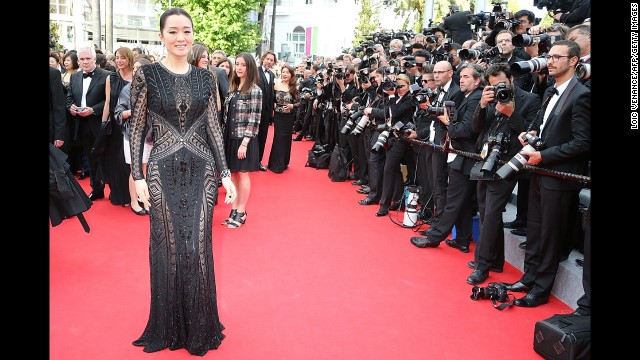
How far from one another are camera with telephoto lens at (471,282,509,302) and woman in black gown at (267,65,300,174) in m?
5.54

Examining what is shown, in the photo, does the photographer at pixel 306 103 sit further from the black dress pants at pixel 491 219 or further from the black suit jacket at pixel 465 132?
the black dress pants at pixel 491 219

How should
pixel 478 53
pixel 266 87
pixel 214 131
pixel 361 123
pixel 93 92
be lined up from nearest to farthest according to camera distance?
pixel 214 131 < pixel 478 53 < pixel 93 92 < pixel 361 123 < pixel 266 87

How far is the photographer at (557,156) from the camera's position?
3867 millimetres

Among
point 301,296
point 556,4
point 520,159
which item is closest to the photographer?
point 520,159

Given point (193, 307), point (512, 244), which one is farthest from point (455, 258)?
point (193, 307)

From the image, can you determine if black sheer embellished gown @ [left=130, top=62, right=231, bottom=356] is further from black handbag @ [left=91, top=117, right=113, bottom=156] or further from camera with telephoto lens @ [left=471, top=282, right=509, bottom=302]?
black handbag @ [left=91, top=117, right=113, bottom=156]

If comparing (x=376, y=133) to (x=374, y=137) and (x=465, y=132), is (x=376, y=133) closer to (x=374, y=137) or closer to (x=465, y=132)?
(x=374, y=137)

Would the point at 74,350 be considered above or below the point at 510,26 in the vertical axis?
below

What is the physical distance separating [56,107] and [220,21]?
70.8ft

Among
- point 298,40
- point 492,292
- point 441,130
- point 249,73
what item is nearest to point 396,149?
point 441,130

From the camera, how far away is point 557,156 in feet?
12.9

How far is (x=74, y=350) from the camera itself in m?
3.24
